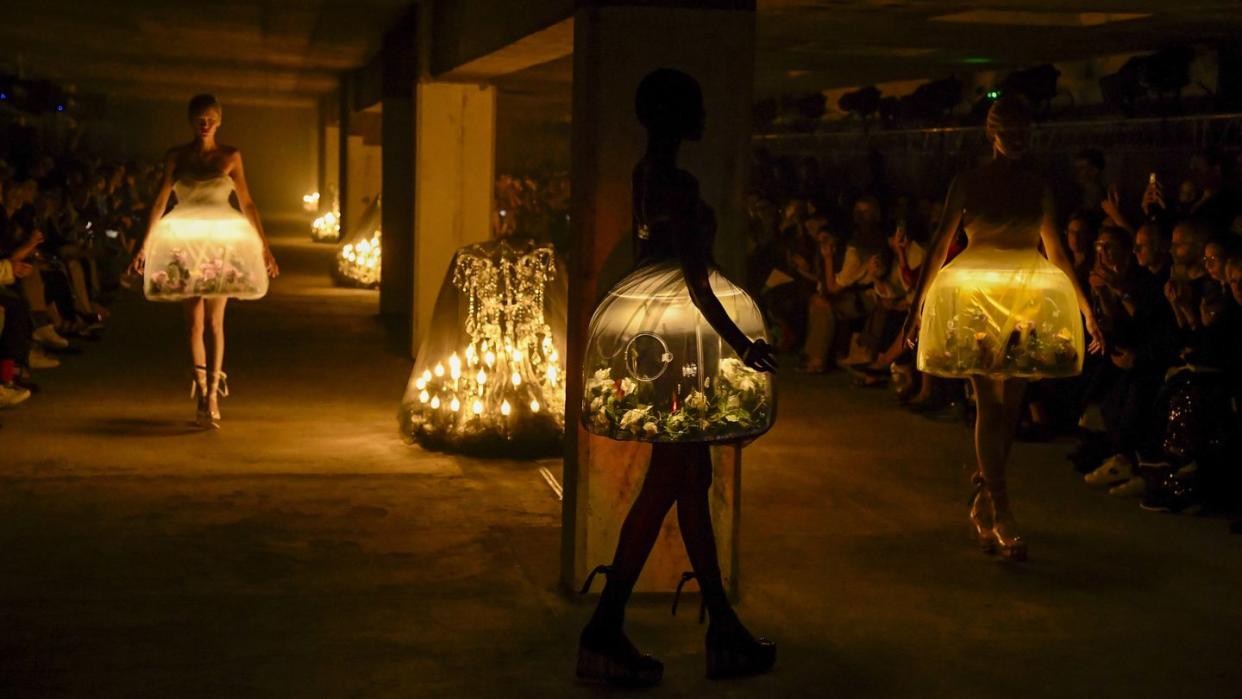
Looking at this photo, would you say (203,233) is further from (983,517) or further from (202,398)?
(983,517)

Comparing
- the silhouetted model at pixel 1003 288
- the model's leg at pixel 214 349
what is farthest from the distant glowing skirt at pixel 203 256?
the silhouetted model at pixel 1003 288

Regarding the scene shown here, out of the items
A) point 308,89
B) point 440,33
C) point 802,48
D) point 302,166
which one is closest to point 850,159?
point 802,48

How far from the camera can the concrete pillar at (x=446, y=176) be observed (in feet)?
41.1

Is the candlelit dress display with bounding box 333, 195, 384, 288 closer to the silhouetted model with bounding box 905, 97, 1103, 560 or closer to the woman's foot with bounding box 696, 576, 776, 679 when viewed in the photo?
the silhouetted model with bounding box 905, 97, 1103, 560

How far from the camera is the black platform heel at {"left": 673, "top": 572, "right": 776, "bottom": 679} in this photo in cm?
468

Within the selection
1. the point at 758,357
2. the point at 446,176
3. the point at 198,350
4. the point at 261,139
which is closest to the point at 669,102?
the point at 758,357

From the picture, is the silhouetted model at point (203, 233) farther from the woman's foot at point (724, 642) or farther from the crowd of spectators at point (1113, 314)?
the woman's foot at point (724, 642)

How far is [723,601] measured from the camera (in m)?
4.71

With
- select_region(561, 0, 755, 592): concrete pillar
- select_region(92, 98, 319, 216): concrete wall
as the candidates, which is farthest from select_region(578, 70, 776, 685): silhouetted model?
select_region(92, 98, 319, 216): concrete wall

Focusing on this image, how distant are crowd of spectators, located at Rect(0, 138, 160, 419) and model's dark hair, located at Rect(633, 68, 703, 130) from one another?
20.2 feet

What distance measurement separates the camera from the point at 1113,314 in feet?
28.3

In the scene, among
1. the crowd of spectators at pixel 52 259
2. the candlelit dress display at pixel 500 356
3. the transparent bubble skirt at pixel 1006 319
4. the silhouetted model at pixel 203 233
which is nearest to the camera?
the transparent bubble skirt at pixel 1006 319

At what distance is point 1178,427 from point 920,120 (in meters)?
10.0

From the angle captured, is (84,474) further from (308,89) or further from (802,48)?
(308,89)
